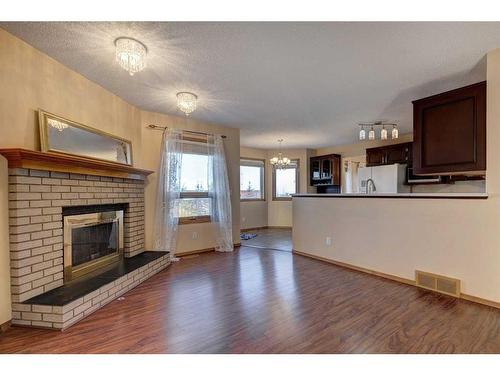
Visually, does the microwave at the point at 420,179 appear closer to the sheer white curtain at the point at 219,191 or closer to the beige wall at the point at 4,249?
the sheer white curtain at the point at 219,191

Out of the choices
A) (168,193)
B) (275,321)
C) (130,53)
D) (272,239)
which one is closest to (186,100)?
(130,53)

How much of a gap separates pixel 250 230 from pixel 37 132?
5928 millimetres

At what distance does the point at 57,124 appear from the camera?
266 centimetres

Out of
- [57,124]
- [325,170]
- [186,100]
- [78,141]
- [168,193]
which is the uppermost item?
[186,100]

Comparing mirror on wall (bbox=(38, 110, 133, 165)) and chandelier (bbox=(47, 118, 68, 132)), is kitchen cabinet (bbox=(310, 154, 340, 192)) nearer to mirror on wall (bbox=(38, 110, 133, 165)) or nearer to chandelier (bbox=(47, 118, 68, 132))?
mirror on wall (bbox=(38, 110, 133, 165))

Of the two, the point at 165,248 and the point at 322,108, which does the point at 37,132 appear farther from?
the point at 322,108

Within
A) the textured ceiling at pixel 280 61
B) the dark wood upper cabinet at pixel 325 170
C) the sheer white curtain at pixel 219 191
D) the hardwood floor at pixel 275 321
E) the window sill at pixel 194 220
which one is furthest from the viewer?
the dark wood upper cabinet at pixel 325 170

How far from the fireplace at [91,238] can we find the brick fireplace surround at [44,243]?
0.12m

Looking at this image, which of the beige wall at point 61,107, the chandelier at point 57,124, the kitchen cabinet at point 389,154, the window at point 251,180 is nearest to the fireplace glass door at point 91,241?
the beige wall at point 61,107

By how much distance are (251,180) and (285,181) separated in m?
1.07

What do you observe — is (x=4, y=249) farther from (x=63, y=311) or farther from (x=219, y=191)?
(x=219, y=191)

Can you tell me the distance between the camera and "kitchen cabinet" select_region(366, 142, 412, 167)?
5633 mm

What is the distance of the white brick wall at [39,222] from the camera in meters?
2.22

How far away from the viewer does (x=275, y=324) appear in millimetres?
2238
